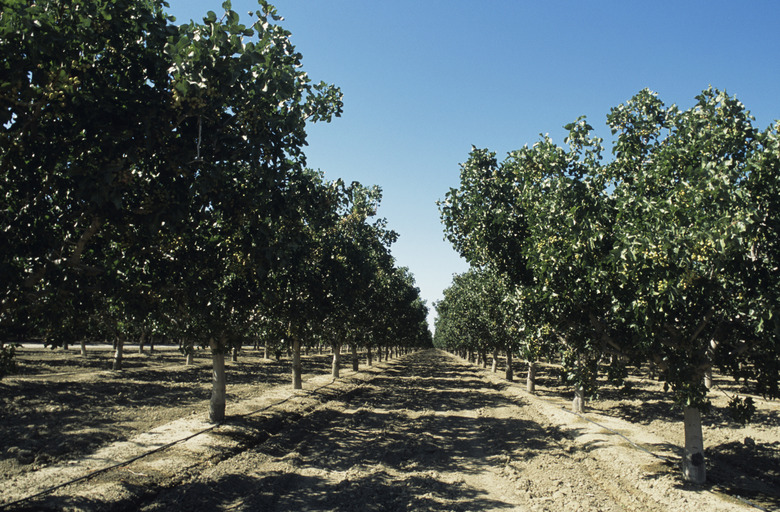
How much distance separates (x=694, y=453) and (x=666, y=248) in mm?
6129

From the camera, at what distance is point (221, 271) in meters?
11.1

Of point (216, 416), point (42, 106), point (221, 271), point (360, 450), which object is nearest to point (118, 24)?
point (42, 106)

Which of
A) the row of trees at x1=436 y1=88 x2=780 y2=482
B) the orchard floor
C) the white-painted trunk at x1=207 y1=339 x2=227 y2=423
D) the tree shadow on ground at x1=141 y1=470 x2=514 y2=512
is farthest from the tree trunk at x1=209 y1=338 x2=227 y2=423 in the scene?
the row of trees at x1=436 y1=88 x2=780 y2=482

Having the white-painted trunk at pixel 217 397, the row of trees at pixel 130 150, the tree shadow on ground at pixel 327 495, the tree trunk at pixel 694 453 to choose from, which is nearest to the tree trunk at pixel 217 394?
the white-painted trunk at pixel 217 397

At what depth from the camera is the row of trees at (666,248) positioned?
9.20 meters

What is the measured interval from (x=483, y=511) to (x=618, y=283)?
19.7ft

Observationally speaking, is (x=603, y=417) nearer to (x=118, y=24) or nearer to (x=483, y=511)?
(x=483, y=511)

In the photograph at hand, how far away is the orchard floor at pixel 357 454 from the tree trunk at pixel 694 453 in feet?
1.33

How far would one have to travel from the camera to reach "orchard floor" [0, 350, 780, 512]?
10.1 meters

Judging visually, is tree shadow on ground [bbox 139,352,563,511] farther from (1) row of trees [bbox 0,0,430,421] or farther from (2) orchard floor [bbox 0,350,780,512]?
(1) row of trees [bbox 0,0,430,421]

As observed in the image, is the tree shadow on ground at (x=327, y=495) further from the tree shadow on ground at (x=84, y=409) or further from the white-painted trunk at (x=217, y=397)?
the white-painted trunk at (x=217, y=397)

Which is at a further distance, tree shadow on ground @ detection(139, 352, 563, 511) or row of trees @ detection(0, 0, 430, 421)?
tree shadow on ground @ detection(139, 352, 563, 511)

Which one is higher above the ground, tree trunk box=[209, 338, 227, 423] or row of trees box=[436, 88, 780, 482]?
row of trees box=[436, 88, 780, 482]

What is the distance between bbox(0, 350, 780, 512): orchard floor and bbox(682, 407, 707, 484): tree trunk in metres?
0.40
